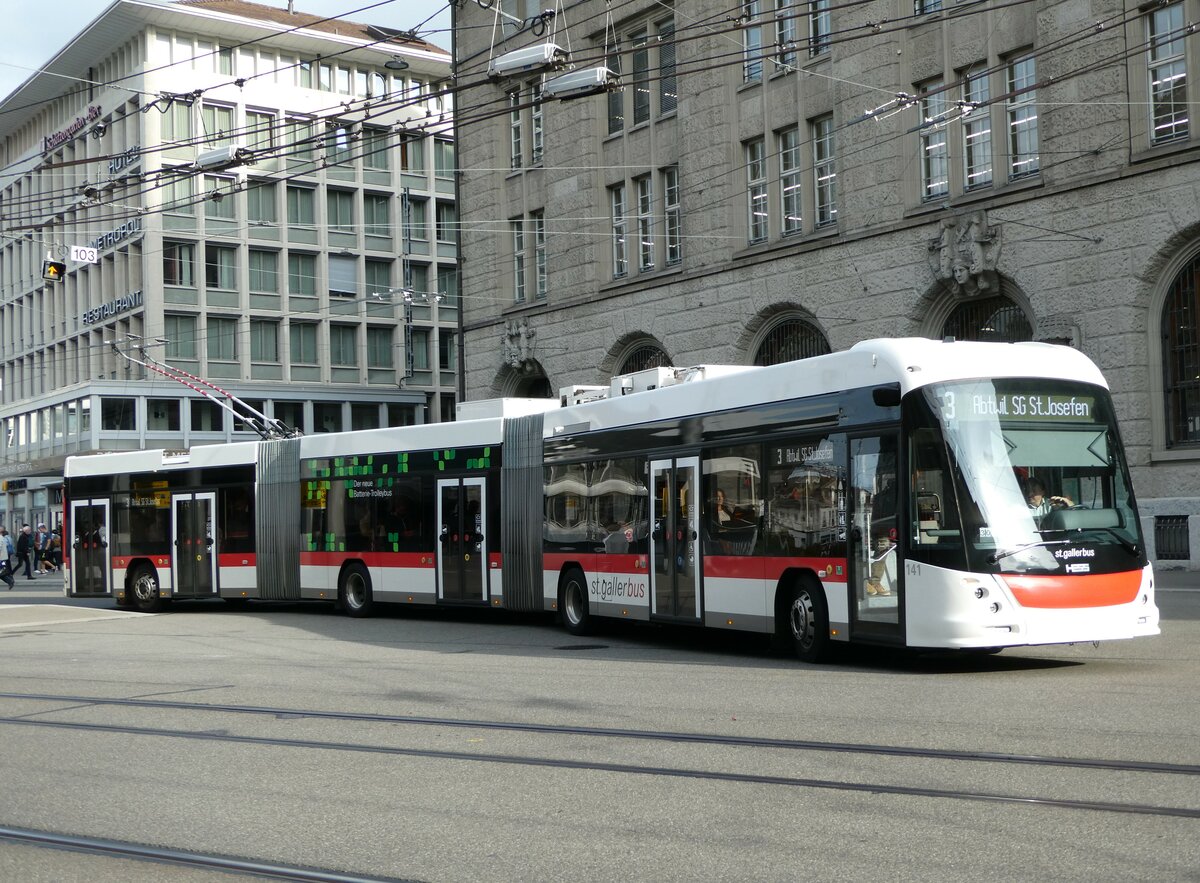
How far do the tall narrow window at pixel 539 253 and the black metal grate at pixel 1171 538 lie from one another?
18.6 meters

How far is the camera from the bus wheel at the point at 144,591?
26312 millimetres

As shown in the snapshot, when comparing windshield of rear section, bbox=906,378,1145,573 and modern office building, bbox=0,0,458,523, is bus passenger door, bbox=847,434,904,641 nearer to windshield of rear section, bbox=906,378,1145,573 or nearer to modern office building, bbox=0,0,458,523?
windshield of rear section, bbox=906,378,1145,573

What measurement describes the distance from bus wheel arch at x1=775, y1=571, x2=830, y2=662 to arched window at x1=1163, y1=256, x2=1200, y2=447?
12.6 meters

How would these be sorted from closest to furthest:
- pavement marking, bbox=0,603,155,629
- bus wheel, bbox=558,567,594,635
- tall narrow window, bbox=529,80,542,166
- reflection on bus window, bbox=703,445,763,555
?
reflection on bus window, bbox=703,445,763,555
bus wheel, bbox=558,567,594,635
pavement marking, bbox=0,603,155,629
tall narrow window, bbox=529,80,542,166

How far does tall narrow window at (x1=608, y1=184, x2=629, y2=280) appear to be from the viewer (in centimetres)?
3675

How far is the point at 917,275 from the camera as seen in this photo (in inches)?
1121

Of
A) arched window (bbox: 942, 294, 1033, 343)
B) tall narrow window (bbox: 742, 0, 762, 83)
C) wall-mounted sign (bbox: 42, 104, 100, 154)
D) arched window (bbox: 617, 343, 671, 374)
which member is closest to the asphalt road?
arched window (bbox: 942, 294, 1033, 343)

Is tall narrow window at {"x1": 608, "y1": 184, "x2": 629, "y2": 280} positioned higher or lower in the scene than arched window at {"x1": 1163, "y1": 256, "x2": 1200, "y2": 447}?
higher

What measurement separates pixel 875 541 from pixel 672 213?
75.0 feet

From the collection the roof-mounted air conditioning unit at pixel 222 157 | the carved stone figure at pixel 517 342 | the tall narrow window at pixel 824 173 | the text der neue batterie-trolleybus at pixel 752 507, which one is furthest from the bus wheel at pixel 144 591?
the carved stone figure at pixel 517 342

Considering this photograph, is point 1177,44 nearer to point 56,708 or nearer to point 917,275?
point 917,275

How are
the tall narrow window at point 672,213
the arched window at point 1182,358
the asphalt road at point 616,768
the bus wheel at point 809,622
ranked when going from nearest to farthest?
the asphalt road at point 616,768
the bus wheel at point 809,622
the arched window at point 1182,358
the tall narrow window at point 672,213

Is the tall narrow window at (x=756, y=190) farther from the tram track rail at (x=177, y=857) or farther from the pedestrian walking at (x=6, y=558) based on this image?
the tram track rail at (x=177, y=857)

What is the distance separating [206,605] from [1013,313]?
15.9 meters
